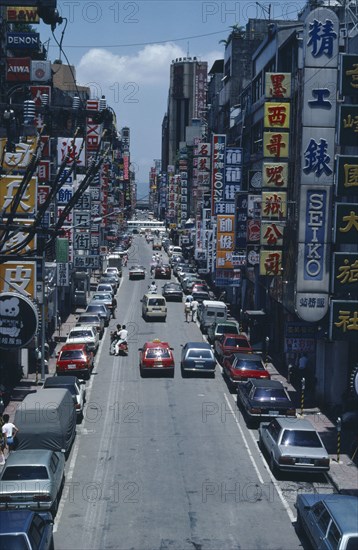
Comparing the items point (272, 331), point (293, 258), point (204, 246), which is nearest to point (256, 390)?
point (293, 258)

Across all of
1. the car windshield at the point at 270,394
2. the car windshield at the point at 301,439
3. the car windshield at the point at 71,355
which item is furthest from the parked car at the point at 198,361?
the car windshield at the point at 301,439

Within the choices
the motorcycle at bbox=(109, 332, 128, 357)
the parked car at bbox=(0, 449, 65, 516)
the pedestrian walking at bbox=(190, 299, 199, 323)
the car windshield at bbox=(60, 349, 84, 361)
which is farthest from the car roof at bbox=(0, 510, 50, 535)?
the pedestrian walking at bbox=(190, 299, 199, 323)

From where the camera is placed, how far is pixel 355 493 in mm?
20141

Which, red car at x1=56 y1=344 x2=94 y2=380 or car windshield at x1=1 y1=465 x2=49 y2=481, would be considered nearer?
car windshield at x1=1 y1=465 x2=49 y2=481

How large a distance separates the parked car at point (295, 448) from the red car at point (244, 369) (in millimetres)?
9289

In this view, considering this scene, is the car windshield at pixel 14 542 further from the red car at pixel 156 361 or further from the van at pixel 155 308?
the van at pixel 155 308

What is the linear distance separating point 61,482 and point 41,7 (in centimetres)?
1260

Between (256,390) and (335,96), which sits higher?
(335,96)

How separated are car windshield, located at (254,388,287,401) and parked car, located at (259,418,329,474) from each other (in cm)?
411

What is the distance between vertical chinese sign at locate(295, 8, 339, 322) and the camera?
27.8 m

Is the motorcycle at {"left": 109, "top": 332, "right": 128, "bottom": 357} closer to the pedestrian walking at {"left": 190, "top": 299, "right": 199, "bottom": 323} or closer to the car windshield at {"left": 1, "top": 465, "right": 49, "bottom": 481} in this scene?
the pedestrian walking at {"left": 190, "top": 299, "right": 199, "bottom": 323}

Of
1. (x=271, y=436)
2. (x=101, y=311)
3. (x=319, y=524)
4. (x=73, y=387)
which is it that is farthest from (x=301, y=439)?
(x=101, y=311)

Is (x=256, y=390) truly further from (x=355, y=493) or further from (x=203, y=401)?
(x=355, y=493)

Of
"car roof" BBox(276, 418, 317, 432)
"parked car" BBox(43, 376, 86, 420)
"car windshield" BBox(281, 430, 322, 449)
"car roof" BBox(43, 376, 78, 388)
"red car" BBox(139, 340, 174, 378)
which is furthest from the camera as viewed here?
"red car" BBox(139, 340, 174, 378)
